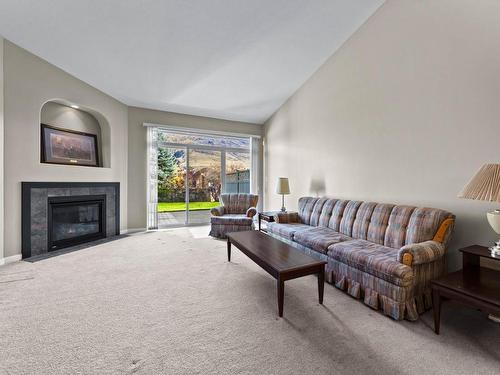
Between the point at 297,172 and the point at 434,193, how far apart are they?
2670mm

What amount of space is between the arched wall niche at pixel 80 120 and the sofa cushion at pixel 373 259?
470 centimetres

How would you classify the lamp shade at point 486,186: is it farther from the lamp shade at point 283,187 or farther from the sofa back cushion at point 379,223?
the lamp shade at point 283,187

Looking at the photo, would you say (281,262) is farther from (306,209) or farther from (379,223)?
(306,209)

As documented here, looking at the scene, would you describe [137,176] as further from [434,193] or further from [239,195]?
[434,193]

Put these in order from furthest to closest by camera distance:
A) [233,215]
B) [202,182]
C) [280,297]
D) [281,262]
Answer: [202,182]
[233,215]
[281,262]
[280,297]

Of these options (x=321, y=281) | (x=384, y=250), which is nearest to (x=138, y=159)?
(x=321, y=281)

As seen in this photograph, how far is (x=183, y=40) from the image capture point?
11.0 ft

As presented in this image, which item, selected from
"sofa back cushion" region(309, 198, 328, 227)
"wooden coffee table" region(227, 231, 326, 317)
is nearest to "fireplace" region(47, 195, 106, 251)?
"wooden coffee table" region(227, 231, 326, 317)

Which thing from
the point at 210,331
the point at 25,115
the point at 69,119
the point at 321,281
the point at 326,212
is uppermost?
the point at 69,119

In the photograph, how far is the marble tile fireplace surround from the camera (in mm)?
3506

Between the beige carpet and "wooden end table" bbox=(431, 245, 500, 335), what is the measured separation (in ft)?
1.02

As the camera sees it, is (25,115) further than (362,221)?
Yes

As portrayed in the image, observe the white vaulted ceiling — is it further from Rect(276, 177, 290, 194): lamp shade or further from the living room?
Rect(276, 177, 290, 194): lamp shade

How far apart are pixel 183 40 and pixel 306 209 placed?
129 inches
